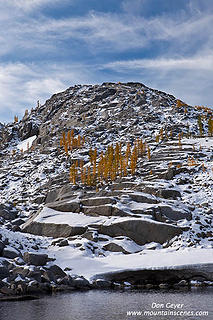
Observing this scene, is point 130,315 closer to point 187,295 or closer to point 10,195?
point 187,295

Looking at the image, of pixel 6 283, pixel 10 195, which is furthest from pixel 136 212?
pixel 10 195

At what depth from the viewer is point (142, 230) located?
4891cm

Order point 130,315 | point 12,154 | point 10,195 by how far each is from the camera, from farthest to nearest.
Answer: point 12,154 → point 10,195 → point 130,315

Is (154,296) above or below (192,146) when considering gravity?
below

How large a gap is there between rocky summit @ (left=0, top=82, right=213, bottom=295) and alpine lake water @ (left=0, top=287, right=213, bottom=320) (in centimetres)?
459

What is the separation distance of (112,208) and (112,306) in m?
31.4

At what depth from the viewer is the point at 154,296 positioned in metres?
28.3

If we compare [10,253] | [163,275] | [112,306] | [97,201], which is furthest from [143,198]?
[112,306]

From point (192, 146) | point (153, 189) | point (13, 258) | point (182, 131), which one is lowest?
point (13, 258)

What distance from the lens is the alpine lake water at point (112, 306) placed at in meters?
20.8

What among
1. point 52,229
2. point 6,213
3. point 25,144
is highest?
point 25,144

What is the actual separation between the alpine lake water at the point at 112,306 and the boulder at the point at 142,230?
1717cm

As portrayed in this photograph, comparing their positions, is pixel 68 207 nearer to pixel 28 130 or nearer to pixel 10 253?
pixel 10 253

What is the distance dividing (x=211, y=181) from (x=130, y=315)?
175 ft
